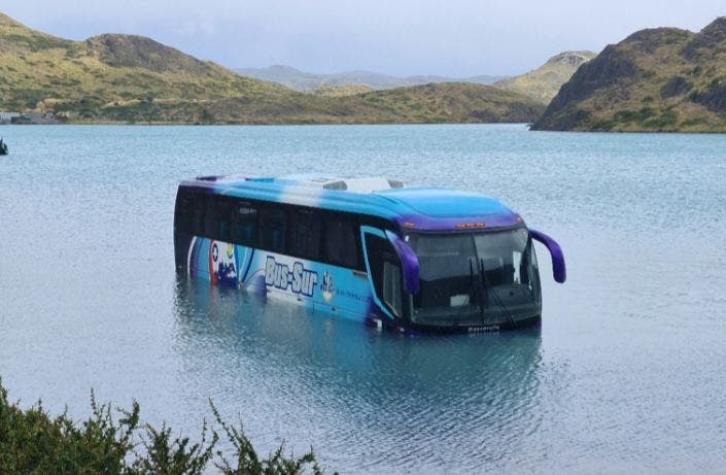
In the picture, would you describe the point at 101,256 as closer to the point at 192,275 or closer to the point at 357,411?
the point at 192,275

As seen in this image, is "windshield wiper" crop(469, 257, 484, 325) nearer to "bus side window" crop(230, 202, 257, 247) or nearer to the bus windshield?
the bus windshield

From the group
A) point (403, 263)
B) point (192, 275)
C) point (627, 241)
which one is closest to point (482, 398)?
point (403, 263)

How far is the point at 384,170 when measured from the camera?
4845 inches

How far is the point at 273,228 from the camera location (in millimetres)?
30062

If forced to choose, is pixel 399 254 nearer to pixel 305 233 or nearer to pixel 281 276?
pixel 305 233

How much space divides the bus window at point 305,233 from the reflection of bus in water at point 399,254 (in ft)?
0.08

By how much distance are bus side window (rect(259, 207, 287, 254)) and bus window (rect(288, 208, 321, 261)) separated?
0.43m

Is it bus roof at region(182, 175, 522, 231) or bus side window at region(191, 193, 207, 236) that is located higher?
bus roof at region(182, 175, 522, 231)

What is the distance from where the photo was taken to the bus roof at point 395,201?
25109 mm

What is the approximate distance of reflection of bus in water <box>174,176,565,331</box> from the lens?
982 inches

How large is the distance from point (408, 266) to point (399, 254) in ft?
1.47

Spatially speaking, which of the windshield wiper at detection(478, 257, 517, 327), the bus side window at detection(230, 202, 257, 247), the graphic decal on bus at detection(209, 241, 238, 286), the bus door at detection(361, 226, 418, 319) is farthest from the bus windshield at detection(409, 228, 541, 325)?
the graphic decal on bus at detection(209, 241, 238, 286)

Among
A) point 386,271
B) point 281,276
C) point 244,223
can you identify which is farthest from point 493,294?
point 244,223

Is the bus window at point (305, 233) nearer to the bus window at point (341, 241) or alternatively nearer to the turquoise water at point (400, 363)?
the bus window at point (341, 241)
